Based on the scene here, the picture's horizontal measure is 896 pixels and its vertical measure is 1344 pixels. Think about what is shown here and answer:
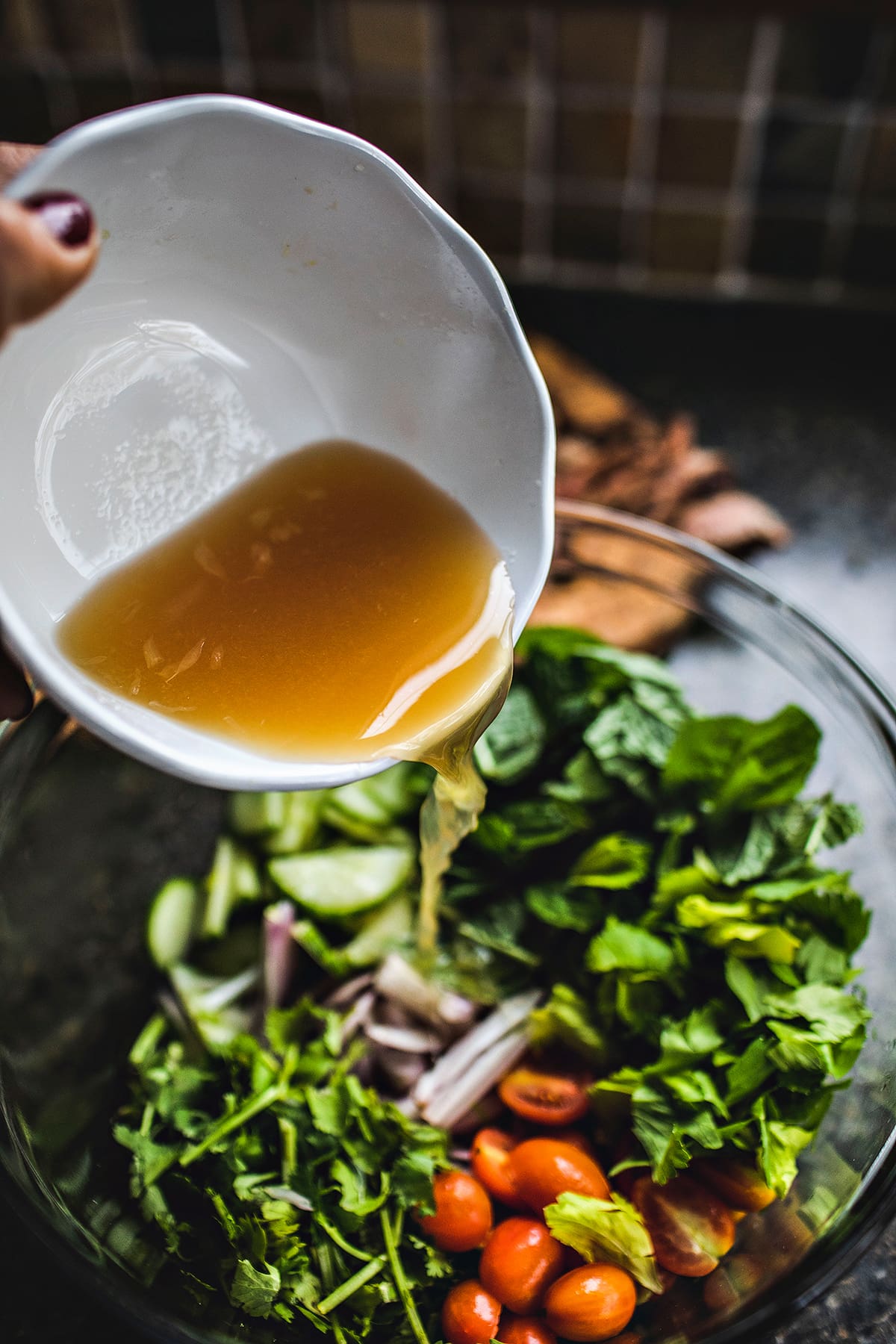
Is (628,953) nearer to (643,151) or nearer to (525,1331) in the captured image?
(525,1331)

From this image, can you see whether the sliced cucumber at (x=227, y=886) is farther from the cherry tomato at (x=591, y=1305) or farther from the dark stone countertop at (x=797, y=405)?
the dark stone countertop at (x=797, y=405)

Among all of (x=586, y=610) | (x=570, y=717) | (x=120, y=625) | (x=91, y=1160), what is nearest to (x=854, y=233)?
(x=586, y=610)

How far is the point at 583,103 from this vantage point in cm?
191

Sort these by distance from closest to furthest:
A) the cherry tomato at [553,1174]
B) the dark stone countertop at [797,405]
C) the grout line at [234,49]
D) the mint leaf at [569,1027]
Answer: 1. the cherry tomato at [553,1174]
2. the mint leaf at [569,1027]
3. the dark stone countertop at [797,405]
4. the grout line at [234,49]

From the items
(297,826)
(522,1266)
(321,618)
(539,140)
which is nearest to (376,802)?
(297,826)

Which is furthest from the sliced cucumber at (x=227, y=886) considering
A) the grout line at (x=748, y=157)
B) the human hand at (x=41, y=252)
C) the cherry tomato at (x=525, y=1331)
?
the grout line at (x=748, y=157)

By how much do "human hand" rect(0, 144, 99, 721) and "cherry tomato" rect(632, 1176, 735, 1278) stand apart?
927 mm

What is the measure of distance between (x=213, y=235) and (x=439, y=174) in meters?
1.28

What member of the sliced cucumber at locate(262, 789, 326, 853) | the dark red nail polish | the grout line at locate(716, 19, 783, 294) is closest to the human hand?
the dark red nail polish

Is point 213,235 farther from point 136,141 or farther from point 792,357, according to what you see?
point 792,357

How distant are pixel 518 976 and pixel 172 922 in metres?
0.42

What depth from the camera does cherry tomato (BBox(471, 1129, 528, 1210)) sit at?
3.69ft

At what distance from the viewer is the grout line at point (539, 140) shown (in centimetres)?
184

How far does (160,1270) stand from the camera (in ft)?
3.31
